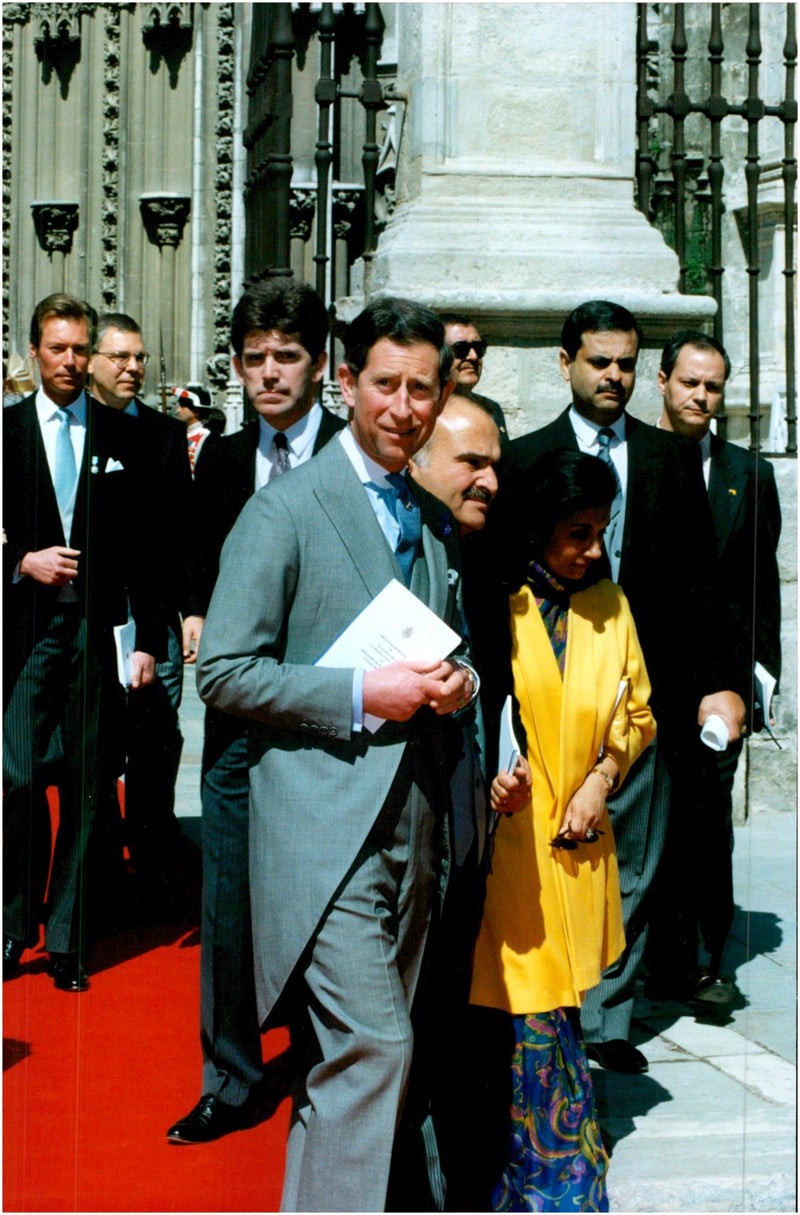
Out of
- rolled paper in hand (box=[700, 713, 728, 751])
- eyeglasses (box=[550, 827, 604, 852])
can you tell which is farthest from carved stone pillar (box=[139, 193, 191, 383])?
eyeglasses (box=[550, 827, 604, 852])

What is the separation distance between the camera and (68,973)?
5.44 metres

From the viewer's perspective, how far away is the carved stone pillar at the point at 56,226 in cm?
2073

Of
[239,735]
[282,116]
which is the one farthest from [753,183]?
[239,735]

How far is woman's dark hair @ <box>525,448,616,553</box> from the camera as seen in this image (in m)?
4.01

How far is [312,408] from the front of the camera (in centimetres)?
479

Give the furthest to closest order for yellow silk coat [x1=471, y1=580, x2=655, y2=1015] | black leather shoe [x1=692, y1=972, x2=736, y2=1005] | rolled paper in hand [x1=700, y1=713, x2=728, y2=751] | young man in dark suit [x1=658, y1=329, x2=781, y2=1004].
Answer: young man in dark suit [x1=658, y1=329, x2=781, y2=1004]
black leather shoe [x1=692, y1=972, x2=736, y2=1005]
rolled paper in hand [x1=700, y1=713, x2=728, y2=751]
yellow silk coat [x1=471, y1=580, x2=655, y2=1015]

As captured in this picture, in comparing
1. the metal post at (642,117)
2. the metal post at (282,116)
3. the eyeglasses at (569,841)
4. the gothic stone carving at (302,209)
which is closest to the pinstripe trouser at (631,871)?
the eyeglasses at (569,841)

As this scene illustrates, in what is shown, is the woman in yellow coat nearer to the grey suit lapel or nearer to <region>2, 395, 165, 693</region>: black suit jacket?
the grey suit lapel

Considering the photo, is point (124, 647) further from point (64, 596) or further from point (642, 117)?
point (642, 117)

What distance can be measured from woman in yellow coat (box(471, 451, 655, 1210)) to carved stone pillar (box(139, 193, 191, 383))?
1610 centimetres

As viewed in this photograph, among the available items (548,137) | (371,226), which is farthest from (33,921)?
(548,137)

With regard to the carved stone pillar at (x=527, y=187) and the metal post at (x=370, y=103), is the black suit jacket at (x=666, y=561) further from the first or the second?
the metal post at (x=370, y=103)

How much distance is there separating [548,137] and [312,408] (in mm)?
2223

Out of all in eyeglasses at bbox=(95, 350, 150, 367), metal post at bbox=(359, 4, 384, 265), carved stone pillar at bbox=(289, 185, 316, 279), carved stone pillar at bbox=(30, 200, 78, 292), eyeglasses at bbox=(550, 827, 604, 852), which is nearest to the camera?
eyeglasses at bbox=(550, 827, 604, 852)
